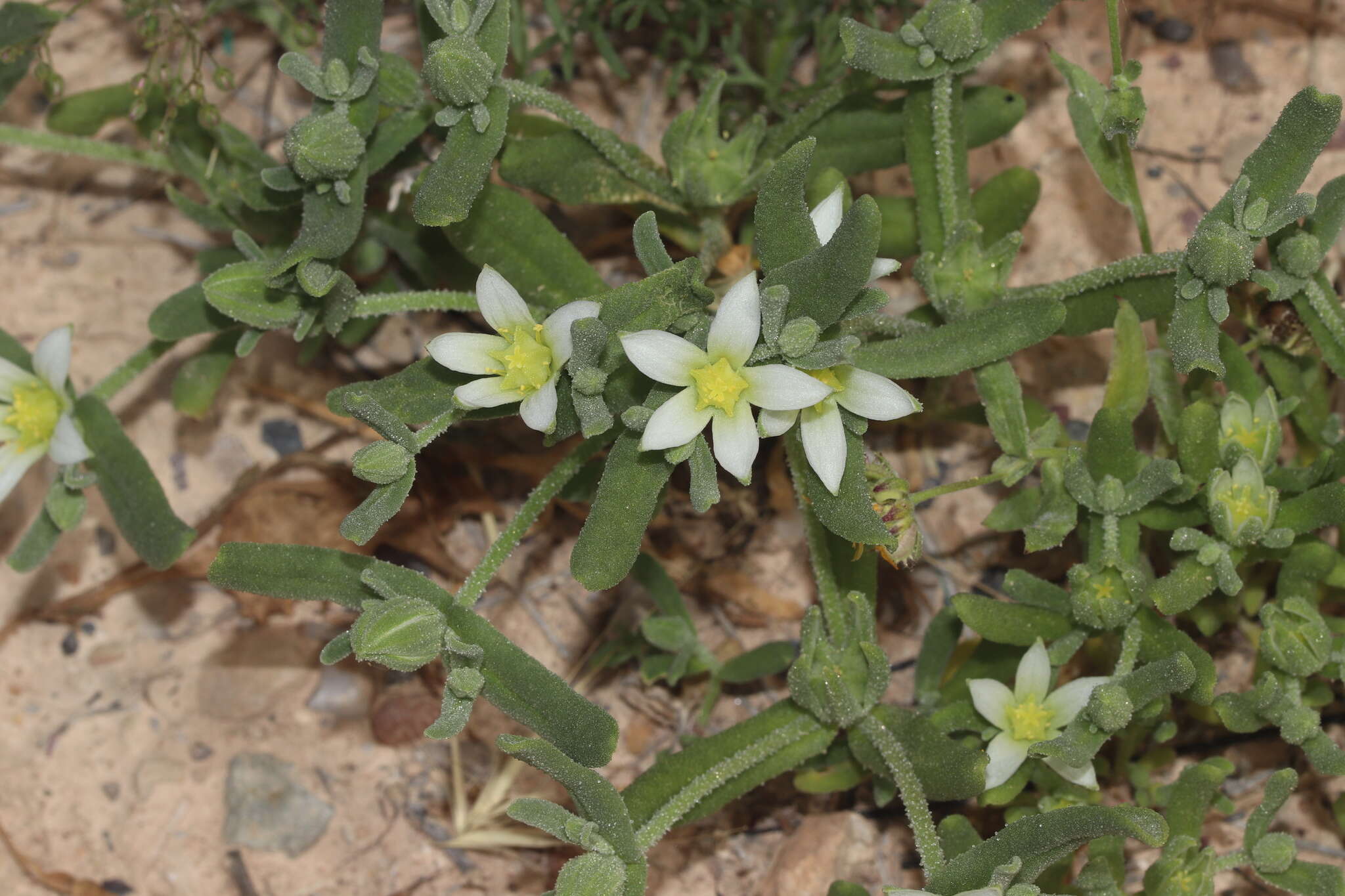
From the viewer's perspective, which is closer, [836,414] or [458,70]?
[836,414]

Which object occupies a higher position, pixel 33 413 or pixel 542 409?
pixel 542 409

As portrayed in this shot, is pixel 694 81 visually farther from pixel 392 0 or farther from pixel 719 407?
pixel 719 407

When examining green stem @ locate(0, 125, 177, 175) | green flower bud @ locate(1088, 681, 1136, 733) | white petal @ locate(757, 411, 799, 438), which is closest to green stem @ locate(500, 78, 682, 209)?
white petal @ locate(757, 411, 799, 438)

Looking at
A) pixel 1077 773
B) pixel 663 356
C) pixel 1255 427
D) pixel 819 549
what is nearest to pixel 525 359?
pixel 663 356

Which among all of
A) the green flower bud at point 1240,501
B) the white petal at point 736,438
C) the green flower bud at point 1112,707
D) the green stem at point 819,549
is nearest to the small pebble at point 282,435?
the green stem at point 819,549

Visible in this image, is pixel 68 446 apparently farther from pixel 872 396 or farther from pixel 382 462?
pixel 872 396
